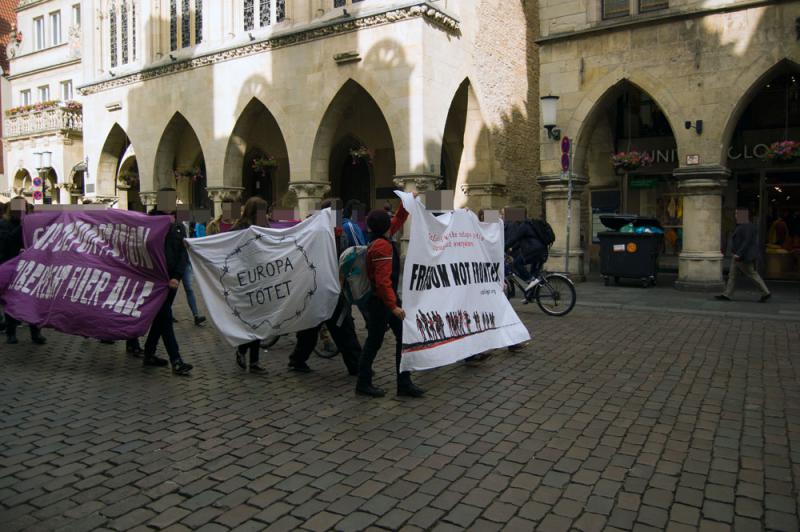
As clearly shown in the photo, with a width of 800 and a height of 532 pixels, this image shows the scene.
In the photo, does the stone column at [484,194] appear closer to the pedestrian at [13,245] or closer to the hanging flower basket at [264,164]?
the hanging flower basket at [264,164]

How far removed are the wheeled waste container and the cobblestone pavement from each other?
732cm

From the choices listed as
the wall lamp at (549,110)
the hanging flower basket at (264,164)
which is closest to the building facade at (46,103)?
the hanging flower basket at (264,164)

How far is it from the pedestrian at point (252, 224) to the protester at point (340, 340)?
0.41 metres

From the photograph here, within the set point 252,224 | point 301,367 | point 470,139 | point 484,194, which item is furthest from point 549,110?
point 301,367

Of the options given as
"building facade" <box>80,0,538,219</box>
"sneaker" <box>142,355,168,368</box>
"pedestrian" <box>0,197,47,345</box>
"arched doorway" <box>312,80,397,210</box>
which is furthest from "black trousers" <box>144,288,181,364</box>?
"arched doorway" <box>312,80,397,210</box>

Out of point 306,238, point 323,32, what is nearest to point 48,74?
point 323,32

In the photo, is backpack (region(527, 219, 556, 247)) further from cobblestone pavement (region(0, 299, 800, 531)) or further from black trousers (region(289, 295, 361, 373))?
black trousers (region(289, 295, 361, 373))

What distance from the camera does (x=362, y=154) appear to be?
21.6 m

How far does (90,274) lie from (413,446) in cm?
501

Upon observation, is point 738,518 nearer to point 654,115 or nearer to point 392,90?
point 392,90

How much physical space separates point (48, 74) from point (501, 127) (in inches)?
976

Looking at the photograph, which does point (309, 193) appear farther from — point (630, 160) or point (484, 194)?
point (630, 160)

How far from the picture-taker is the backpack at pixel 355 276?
20.5 ft

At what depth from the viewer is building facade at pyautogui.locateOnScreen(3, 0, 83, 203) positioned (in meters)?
30.6
